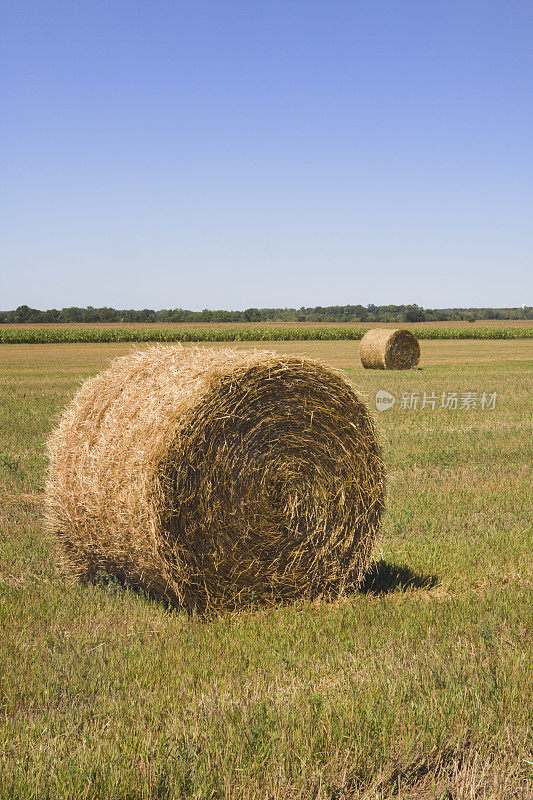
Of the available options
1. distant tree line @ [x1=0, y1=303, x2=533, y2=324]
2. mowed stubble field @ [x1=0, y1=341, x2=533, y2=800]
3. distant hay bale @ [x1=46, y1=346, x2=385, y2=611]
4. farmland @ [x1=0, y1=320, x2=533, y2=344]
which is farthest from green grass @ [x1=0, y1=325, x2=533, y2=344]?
mowed stubble field @ [x1=0, y1=341, x2=533, y2=800]

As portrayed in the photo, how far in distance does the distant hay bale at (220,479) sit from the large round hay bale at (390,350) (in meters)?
26.2

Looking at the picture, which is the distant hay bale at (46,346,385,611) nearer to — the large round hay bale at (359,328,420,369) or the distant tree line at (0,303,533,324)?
the large round hay bale at (359,328,420,369)

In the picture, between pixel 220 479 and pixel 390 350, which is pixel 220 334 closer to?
pixel 390 350

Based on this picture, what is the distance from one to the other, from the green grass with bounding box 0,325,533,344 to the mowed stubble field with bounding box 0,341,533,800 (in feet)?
180

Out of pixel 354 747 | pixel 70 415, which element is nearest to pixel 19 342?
pixel 70 415

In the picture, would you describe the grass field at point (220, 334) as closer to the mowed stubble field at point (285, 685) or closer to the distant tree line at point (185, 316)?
the distant tree line at point (185, 316)

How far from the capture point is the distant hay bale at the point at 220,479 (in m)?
5.78

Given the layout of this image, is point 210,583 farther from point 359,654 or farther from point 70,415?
point 70,415

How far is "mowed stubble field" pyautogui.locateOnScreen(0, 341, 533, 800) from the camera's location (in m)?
3.63

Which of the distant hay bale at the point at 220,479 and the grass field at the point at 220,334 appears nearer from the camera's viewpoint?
the distant hay bale at the point at 220,479

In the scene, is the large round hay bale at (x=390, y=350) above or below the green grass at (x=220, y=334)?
below

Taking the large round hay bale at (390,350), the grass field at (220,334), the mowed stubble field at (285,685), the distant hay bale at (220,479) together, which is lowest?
the mowed stubble field at (285,685)

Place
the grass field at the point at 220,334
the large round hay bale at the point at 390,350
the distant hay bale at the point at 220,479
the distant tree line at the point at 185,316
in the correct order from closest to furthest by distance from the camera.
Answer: the distant hay bale at the point at 220,479 → the large round hay bale at the point at 390,350 → the grass field at the point at 220,334 → the distant tree line at the point at 185,316

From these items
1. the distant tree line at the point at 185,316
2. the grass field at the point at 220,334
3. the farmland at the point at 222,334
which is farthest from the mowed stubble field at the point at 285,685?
the distant tree line at the point at 185,316
